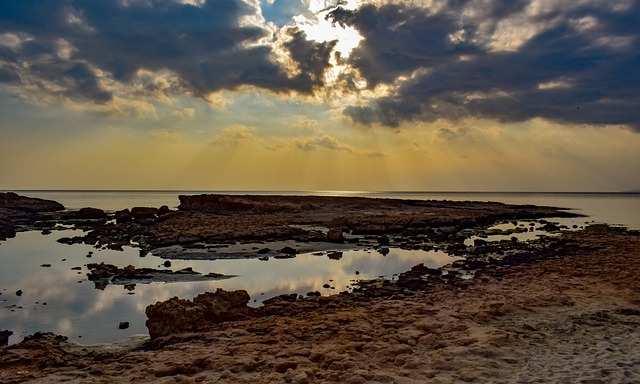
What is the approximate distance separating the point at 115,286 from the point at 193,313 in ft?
26.6

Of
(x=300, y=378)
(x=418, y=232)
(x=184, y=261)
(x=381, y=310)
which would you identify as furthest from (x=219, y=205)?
(x=300, y=378)

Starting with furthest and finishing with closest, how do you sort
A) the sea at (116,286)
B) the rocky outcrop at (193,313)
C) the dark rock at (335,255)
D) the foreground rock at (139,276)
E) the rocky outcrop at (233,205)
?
1. the rocky outcrop at (233,205)
2. the dark rock at (335,255)
3. the foreground rock at (139,276)
4. the sea at (116,286)
5. the rocky outcrop at (193,313)

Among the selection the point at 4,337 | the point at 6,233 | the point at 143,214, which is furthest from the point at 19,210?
the point at 4,337

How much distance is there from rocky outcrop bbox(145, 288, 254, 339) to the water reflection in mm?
983

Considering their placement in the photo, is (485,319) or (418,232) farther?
(418,232)

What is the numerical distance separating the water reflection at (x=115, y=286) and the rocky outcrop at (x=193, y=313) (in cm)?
98

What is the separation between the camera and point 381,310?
1377 cm

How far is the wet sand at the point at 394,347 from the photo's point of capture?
8656 mm

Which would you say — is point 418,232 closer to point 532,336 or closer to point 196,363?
point 532,336

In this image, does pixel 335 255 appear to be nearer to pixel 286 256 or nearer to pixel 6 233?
pixel 286 256

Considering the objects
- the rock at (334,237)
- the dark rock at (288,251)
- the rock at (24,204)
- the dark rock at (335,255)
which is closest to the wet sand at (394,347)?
the dark rock at (335,255)

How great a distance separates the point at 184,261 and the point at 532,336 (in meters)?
19.9

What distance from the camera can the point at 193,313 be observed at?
40.5ft

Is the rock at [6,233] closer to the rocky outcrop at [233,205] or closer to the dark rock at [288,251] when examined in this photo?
the dark rock at [288,251]
